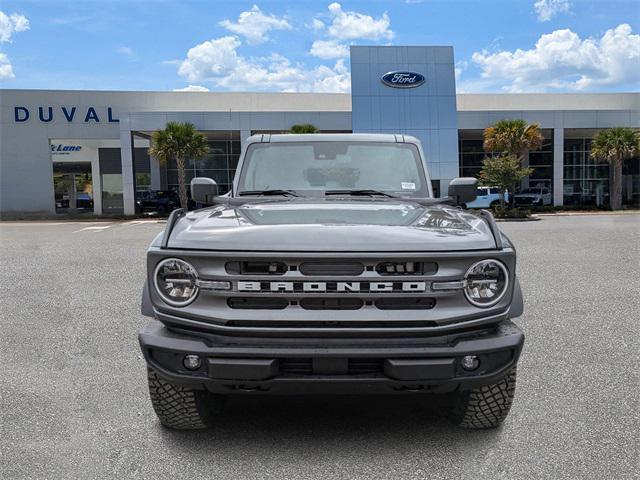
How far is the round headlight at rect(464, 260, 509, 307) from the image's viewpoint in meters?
2.92

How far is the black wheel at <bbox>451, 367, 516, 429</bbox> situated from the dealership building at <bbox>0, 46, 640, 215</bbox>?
23.5 metres

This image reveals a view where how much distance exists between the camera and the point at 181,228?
10.4ft

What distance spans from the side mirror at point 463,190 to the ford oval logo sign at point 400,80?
1165 inches

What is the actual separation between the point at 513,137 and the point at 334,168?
29536 mm

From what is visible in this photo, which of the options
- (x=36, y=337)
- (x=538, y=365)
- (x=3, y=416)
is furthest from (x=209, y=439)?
(x=36, y=337)

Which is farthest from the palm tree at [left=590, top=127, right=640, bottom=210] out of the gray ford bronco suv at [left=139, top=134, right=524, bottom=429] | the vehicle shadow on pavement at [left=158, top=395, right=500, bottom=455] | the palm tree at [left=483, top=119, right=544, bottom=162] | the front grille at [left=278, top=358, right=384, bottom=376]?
the front grille at [left=278, top=358, right=384, bottom=376]

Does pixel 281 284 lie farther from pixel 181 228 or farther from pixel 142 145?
pixel 142 145

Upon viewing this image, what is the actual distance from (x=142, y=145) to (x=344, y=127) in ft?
52.6

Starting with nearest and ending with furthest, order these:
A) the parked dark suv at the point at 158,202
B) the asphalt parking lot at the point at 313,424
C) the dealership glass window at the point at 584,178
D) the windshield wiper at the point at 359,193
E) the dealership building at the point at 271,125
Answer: the asphalt parking lot at the point at 313,424 < the windshield wiper at the point at 359,193 < the dealership building at the point at 271,125 < the parked dark suv at the point at 158,202 < the dealership glass window at the point at 584,178

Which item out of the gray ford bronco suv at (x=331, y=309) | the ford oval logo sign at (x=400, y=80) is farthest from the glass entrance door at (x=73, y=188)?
the gray ford bronco suv at (x=331, y=309)

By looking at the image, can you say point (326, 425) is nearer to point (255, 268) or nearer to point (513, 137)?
point (255, 268)

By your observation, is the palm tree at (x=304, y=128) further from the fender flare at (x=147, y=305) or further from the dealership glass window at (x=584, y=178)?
the fender flare at (x=147, y=305)

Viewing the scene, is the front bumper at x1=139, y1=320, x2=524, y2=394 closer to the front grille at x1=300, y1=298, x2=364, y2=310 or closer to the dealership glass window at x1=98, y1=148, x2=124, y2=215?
the front grille at x1=300, y1=298, x2=364, y2=310

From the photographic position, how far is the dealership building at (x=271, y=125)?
3256 cm
